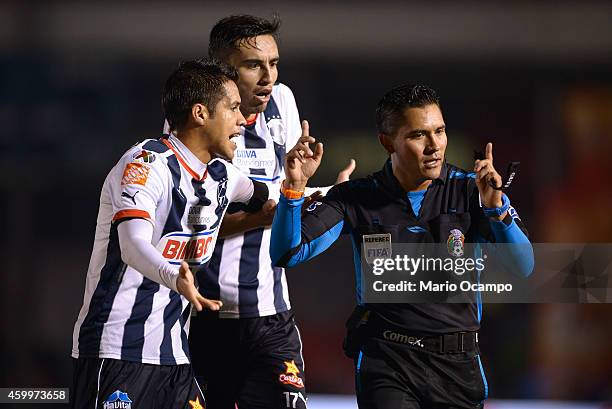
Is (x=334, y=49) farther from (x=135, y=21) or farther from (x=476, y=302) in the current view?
(x=476, y=302)

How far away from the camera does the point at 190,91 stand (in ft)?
11.4

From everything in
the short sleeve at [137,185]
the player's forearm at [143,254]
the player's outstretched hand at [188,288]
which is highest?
the short sleeve at [137,185]

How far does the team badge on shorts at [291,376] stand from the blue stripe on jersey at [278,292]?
0.78ft

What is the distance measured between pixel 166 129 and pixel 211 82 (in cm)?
47

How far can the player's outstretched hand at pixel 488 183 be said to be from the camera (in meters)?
Result: 3.24

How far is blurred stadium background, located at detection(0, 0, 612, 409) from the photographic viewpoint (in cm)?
722

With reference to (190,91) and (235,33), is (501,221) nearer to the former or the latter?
(190,91)

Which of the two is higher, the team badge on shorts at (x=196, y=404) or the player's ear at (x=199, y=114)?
the player's ear at (x=199, y=114)

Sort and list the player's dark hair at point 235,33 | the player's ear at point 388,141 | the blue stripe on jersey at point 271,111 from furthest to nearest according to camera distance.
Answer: the blue stripe on jersey at point 271,111 < the player's dark hair at point 235,33 < the player's ear at point 388,141

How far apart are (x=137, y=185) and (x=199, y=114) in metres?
0.43

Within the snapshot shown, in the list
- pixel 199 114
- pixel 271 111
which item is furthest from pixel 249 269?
pixel 199 114

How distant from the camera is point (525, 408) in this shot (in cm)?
688

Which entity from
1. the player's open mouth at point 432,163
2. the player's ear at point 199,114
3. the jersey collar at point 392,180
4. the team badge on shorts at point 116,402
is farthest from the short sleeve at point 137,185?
the player's open mouth at point 432,163

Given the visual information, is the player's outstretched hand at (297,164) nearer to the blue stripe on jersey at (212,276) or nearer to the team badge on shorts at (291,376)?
the blue stripe on jersey at (212,276)
